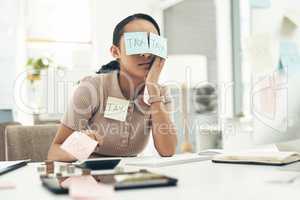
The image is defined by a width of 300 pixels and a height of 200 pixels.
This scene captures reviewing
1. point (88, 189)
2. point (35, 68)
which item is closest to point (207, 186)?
point (88, 189)

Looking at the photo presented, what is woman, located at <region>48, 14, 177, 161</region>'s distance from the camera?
1558mm

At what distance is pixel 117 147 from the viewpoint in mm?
1583

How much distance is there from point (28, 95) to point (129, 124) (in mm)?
2419

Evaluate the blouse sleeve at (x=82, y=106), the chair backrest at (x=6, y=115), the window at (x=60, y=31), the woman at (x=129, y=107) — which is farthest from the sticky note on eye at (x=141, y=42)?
the window at (x=60, y=31)

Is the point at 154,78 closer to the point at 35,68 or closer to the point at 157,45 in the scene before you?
the point at 157,45

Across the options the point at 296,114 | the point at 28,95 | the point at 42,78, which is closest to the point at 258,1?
the point at 296,114

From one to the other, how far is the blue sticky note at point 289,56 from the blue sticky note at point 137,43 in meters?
0.40

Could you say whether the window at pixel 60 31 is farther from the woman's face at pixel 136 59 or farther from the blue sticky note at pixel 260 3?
the blue sticky note at pixel 260 3

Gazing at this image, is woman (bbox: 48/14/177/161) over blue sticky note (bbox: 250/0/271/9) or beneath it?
beneath

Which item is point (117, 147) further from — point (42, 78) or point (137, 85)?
point (42, 78)

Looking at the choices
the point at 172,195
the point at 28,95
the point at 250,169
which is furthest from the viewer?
the point at 28,95

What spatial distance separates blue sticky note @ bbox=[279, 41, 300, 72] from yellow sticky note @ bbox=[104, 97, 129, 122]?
24.7 inches

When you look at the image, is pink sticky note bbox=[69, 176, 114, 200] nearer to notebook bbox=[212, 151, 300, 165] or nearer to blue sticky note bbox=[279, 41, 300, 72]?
notebook bbox=[212, 151, 300, 165]

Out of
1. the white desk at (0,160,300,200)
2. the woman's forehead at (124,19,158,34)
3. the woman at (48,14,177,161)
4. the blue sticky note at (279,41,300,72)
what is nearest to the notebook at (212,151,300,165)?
the white desk at (0,160,300,200)
